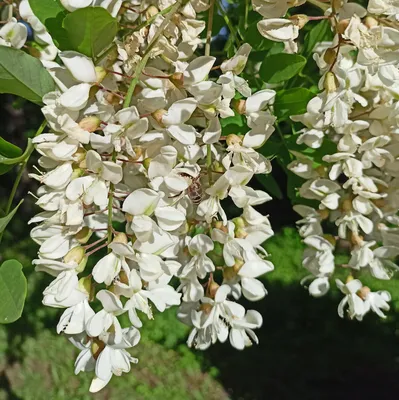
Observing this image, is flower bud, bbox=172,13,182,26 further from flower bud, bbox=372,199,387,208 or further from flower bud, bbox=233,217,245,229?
flower bud, bbox=372,199,387,208

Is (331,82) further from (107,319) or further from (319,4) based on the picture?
(107,319)

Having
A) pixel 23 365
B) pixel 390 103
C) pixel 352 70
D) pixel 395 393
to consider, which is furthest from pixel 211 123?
pixel 395 393

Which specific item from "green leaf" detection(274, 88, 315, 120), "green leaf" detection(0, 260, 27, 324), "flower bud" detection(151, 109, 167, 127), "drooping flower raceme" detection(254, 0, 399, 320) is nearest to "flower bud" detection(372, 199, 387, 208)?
"drooping flower raceme" detection(254, 0, 399, 320)

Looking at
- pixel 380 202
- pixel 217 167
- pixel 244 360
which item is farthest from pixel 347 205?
pixel 244 360

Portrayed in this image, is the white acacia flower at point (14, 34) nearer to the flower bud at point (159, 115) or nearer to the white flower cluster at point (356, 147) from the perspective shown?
the flower bud at point (159, 115)

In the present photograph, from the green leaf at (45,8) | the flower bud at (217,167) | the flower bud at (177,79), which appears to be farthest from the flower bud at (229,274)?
the green leaf at (45,8)
